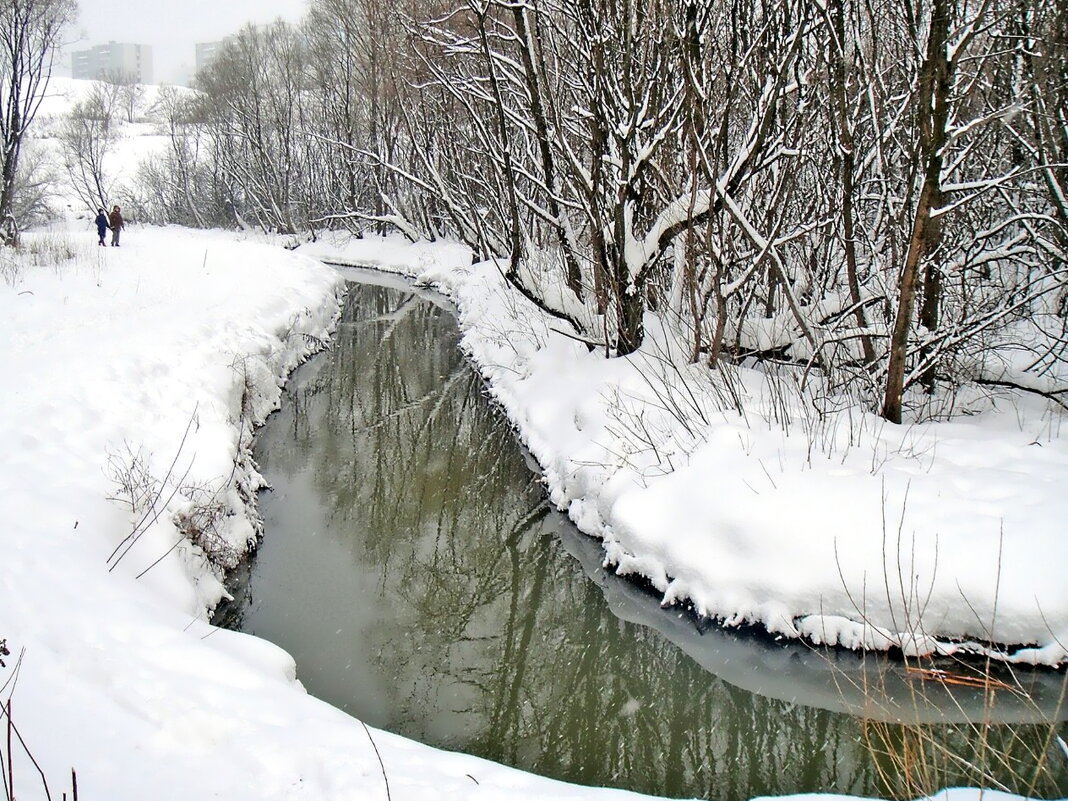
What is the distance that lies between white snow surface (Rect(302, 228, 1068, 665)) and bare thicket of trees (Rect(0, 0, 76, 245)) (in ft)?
51.3

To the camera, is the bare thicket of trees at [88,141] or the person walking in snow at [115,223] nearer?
the person walking in snow at [115,223]

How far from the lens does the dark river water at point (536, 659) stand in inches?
179

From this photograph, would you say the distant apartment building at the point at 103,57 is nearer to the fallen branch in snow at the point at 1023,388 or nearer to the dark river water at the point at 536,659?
the dark river water at the point at 536,659

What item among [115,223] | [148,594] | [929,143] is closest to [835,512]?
[929,143]

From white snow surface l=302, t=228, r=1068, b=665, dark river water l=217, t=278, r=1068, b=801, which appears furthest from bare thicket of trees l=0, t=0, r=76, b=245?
white snow surface l=302, t=228, r=1068, b=665

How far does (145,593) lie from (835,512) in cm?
518

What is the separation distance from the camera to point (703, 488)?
6383mm

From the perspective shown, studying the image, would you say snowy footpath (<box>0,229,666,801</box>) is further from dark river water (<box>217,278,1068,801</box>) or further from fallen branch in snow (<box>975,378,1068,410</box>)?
fallen branch in snow (<box>975,378,1068,410</box>)

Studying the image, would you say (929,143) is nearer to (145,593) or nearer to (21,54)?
(145,593)

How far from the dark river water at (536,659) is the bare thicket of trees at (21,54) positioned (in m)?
12.6

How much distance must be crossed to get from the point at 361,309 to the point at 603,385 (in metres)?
12.5

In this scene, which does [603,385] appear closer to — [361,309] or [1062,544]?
[1062,544]

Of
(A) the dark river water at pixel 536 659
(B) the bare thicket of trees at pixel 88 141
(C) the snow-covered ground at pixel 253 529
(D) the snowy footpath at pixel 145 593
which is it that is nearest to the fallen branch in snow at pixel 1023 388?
(C) the snow-covered ground at pixel 253 529

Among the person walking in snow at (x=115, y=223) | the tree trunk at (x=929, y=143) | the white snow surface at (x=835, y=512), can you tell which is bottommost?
the white snow surface at (x=835, y=512)
